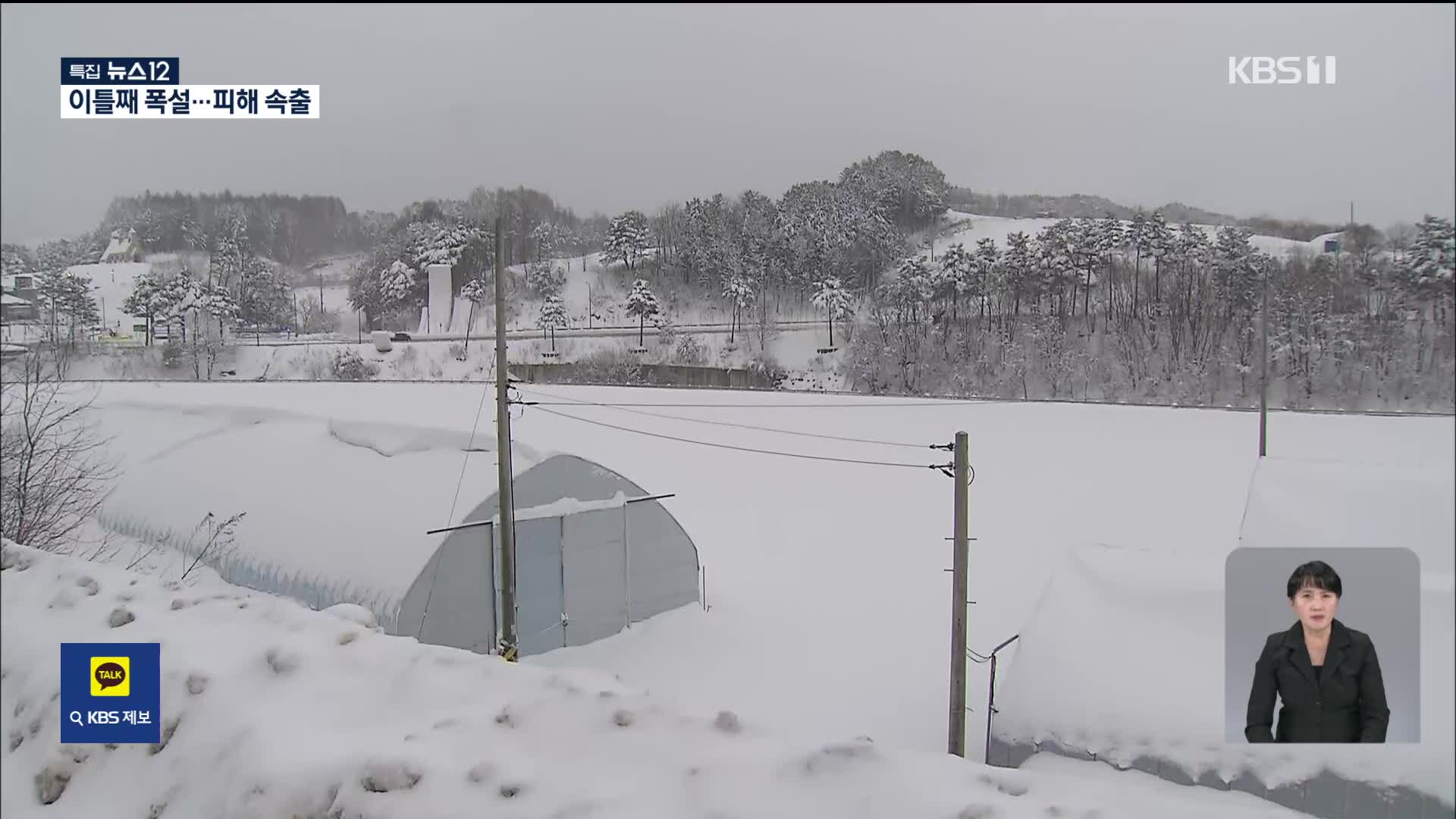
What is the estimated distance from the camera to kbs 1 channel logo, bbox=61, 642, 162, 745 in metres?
1.64

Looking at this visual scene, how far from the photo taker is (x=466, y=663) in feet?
5.54

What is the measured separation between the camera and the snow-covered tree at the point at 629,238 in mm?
13398

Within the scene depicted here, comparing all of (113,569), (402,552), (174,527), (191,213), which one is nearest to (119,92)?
(113,569)

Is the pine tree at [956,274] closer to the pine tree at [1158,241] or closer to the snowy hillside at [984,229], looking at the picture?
the snowy hillside at [984,229]

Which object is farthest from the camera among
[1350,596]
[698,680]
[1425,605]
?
[698,680]

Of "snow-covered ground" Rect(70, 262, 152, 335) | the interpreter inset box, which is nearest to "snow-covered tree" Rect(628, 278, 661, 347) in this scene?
"snow-covered ground" Rect(70, 262, 152, 335)

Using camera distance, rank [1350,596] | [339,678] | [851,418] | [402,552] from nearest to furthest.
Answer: [339,678] → [1350,596] → [402,552] → [851,418]

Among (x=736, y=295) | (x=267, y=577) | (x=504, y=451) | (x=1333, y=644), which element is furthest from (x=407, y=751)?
(x=736, y=295)

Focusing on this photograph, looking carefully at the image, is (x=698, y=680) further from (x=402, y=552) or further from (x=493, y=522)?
(x=402, y=552)

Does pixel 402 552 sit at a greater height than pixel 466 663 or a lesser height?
lesser

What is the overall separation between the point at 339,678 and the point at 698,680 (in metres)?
5.11

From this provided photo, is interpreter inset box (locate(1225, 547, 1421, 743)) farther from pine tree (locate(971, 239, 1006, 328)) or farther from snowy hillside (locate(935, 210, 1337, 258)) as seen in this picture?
snowy hillside (locate(935, 210, 1337, 258))

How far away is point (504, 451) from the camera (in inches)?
225

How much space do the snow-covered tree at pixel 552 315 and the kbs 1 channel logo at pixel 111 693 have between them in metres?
11.6
